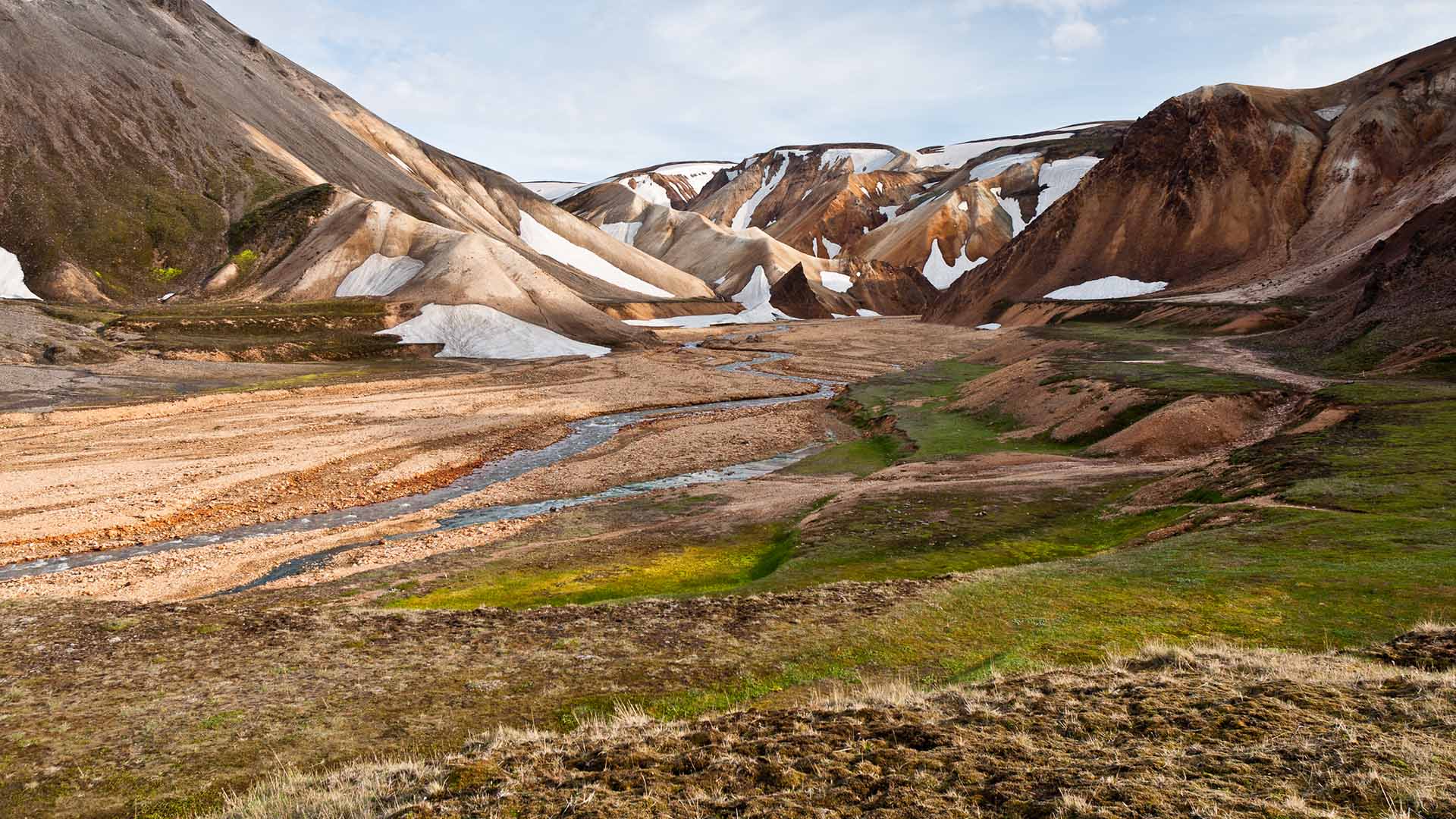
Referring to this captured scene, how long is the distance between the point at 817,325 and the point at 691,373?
74.2 meters

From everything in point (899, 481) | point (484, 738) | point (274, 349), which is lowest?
point (899, 481)

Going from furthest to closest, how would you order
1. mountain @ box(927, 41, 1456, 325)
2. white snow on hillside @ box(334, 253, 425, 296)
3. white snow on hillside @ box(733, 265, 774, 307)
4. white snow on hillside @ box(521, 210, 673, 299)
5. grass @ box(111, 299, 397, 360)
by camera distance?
white snow on hillside @ box(521, 210, 673, 299), white snow on hillside @ box(733, 265, 774, 307), white snow on hillside @ box(334, 253, 425, 296), mountain @ box(927, 41, 1456, 325), grass @ box(111, 299, 397, 360)

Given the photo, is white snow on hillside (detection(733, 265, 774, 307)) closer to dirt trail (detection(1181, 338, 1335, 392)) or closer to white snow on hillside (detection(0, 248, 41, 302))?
dirt trail (detection(1181, 338, 1335, 392))

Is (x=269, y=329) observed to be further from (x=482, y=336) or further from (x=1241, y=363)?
(x=1241, y=363)

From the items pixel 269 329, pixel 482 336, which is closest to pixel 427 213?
pixel 482 336

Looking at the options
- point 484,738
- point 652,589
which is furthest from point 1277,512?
point 484,738

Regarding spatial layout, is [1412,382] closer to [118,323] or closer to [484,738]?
[484,738]

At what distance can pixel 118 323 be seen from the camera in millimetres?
87375

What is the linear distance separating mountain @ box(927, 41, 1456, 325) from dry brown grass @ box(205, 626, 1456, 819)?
305 ft

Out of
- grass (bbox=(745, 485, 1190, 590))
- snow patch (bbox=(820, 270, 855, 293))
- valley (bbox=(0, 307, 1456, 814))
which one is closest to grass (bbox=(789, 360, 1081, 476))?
valley (bbox=(0, 307, 1456, 814))

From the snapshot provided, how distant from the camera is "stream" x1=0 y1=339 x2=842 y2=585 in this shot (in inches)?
1059

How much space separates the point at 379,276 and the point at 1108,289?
347ft

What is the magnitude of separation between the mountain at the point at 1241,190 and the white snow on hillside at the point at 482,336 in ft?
224

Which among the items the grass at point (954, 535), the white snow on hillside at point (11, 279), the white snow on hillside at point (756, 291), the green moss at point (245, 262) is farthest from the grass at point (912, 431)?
the white snow on hillside at point (756, 291)
